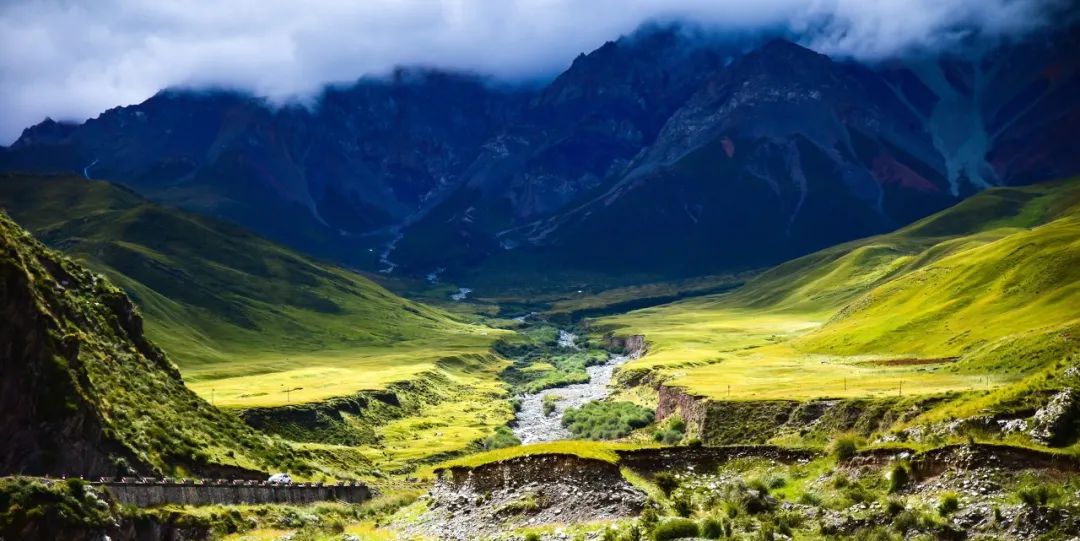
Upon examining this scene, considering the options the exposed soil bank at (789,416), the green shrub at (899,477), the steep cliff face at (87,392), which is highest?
the steep cliff face at (87,392)

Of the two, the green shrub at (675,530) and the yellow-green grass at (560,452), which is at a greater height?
the yellow-green grass at (560,452)

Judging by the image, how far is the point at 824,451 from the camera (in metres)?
44.2

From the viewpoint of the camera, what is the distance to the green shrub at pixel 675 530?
34.2m

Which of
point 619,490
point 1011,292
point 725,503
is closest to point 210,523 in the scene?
point 619,490

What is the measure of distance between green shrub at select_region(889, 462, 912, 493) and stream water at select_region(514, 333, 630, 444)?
92.8 m

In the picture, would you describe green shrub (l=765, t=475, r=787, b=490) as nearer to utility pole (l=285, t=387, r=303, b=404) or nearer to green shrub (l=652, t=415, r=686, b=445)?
green shrub (l=652, t=415, r=686, b=445)

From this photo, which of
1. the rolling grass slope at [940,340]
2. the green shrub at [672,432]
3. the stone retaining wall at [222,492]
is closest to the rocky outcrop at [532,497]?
the stone retaining wall at [222,492]

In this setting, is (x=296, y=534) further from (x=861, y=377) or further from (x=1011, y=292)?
(x=1011, y=292)

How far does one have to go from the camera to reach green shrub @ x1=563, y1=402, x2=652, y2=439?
12175 centimetres

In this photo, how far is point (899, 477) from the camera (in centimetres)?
3684

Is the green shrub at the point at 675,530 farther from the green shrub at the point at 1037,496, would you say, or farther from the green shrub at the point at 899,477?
the green shrub at the point at 1037,496

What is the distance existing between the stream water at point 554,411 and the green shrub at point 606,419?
207 cm

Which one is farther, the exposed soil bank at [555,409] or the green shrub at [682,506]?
the exposed soil bank at [555,409]

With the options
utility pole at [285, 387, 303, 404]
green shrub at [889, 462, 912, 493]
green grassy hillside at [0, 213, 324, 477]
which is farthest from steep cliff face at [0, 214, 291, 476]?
utility pole at [285, 387, 303, 404]
